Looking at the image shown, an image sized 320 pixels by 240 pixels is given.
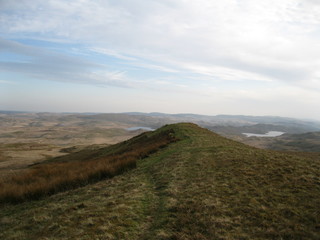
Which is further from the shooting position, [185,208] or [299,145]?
[299,145]

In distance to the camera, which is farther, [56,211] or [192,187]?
[192,187]

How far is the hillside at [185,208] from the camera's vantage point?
636 centimetres

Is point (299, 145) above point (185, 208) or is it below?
below

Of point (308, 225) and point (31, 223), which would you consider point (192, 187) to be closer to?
point (308, 225)

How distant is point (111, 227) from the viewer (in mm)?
6648

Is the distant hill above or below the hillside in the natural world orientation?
below

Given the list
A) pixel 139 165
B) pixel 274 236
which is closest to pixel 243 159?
pixel 139 165

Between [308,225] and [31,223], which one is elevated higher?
[308,225]

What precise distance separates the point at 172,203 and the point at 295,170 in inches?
347

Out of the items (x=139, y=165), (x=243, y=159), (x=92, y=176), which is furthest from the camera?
(x=139, y=165)

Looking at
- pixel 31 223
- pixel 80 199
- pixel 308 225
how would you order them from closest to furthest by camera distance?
1. pixel 308 225
2. pixel 31 223
3. pixel 80 199

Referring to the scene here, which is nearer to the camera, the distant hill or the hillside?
the hillside

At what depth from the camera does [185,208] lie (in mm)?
7906

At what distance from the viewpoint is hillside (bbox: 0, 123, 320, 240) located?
6.36 meters
